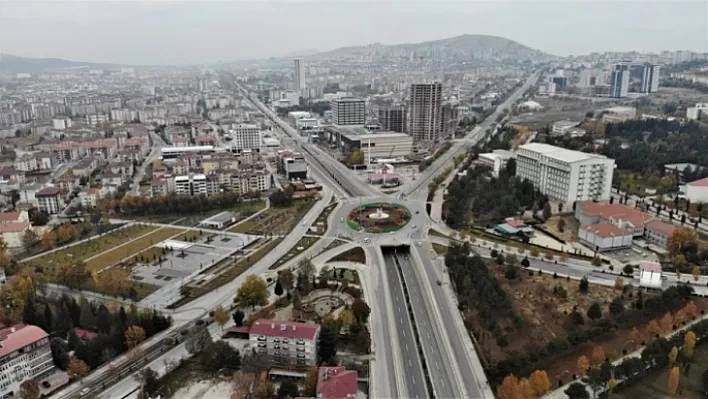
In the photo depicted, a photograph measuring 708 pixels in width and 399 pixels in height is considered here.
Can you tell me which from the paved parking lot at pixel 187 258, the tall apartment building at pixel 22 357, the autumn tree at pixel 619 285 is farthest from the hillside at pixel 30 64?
the autumn tree at pixel 619 285

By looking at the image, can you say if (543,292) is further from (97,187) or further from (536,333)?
(97,187)

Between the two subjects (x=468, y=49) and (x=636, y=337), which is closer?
(x=636, y=337)

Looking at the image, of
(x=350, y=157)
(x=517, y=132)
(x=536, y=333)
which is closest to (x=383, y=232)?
(x=536, y=333)

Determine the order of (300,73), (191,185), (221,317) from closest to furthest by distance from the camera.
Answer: (221,317) < (191,185) < (300,73)

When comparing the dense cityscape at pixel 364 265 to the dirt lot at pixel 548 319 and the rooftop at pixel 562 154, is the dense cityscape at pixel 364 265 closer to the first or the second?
the dirt lot at pixel 548 319

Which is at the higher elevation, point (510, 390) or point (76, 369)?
point (510, 390)

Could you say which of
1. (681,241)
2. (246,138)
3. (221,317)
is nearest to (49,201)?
(246,138)

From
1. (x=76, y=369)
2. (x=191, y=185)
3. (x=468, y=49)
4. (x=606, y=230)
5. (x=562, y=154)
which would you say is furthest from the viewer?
(x=468, y=49)

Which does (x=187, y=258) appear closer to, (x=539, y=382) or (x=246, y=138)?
(x=539, y=382)
